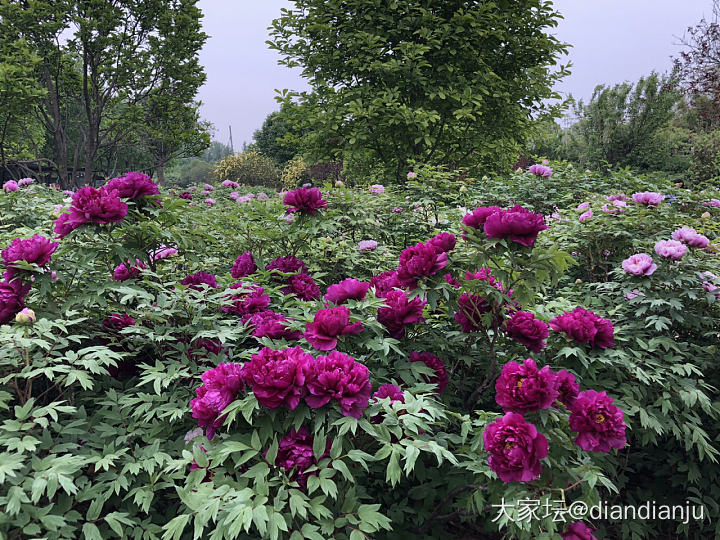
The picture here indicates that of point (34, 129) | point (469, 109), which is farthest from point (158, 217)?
point (34, 129)

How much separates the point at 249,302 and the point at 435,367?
34.8 inches

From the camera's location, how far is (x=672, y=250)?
7.75ft

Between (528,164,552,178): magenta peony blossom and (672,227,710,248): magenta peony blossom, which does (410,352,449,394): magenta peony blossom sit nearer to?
(672,227,710,248): magenta peony blossom

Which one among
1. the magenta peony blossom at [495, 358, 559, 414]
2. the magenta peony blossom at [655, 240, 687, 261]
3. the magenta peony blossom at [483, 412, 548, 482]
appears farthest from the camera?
the magenta peony blossom at [655, 240, 687, 261]

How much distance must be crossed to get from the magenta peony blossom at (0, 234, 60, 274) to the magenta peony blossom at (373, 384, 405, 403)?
4.62 feet

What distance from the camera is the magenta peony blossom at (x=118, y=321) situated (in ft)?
6.62

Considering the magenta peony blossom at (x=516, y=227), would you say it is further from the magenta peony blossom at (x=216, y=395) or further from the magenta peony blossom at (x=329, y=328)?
the magenta peony blossom at (x=216, y=395)

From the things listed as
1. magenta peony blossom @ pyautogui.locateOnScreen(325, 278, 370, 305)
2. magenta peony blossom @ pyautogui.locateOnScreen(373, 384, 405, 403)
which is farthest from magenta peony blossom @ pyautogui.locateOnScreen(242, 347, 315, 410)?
magenta peony blossom @ pyautogui.locateOnScreen(325, 278, 370, 305)

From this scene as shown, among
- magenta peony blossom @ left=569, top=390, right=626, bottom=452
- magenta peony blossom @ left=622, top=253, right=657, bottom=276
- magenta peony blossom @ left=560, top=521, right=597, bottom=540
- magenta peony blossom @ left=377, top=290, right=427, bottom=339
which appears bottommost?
magenta peony blossom @ left=560, top=521, right=597, bottom=540

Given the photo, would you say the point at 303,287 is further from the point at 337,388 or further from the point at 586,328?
the point at 586,328

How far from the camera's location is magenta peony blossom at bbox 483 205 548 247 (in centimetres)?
163

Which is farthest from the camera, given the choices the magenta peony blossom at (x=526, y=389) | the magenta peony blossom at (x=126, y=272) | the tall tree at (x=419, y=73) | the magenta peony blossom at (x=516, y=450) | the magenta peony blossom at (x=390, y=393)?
the tall tree at (x=419, y=73)

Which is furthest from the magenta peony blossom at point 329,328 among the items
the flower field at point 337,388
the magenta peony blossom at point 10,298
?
the magenta peony blossom at point 10,298

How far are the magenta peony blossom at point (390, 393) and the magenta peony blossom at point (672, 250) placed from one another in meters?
1.75
